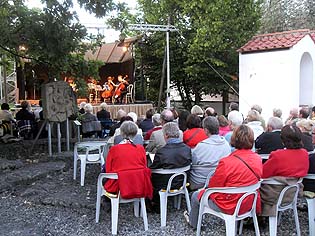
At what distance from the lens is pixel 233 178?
2914 millimetres

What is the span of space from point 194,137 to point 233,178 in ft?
4.83

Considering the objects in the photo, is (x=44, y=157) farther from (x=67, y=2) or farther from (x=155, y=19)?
(x=155, y=19)

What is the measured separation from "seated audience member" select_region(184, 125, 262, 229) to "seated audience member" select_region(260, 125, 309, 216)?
26cm

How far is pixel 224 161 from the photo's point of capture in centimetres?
296

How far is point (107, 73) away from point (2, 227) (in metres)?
15.4

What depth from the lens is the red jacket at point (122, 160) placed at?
3.45 meters

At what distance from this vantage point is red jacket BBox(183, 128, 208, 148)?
14.2ft

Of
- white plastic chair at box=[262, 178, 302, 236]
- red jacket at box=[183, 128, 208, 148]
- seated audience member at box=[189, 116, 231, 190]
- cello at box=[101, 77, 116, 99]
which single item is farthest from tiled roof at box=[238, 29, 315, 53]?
cello at box=[101, 77, 116, 99]

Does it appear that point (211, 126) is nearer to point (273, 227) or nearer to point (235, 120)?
point (273, 227)

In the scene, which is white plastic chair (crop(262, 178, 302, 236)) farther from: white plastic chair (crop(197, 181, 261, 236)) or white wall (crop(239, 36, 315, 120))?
white wall (crop(239, 36, 315, 120))

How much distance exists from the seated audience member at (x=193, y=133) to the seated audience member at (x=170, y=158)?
1.94 feet

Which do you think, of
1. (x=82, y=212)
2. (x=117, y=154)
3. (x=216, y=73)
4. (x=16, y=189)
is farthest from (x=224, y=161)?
(x=216, y=73)

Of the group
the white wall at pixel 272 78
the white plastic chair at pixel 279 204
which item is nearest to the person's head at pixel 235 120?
the white plastic chair at pixel 279 204

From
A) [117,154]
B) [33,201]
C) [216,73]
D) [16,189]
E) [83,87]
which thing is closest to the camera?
[117,154]
